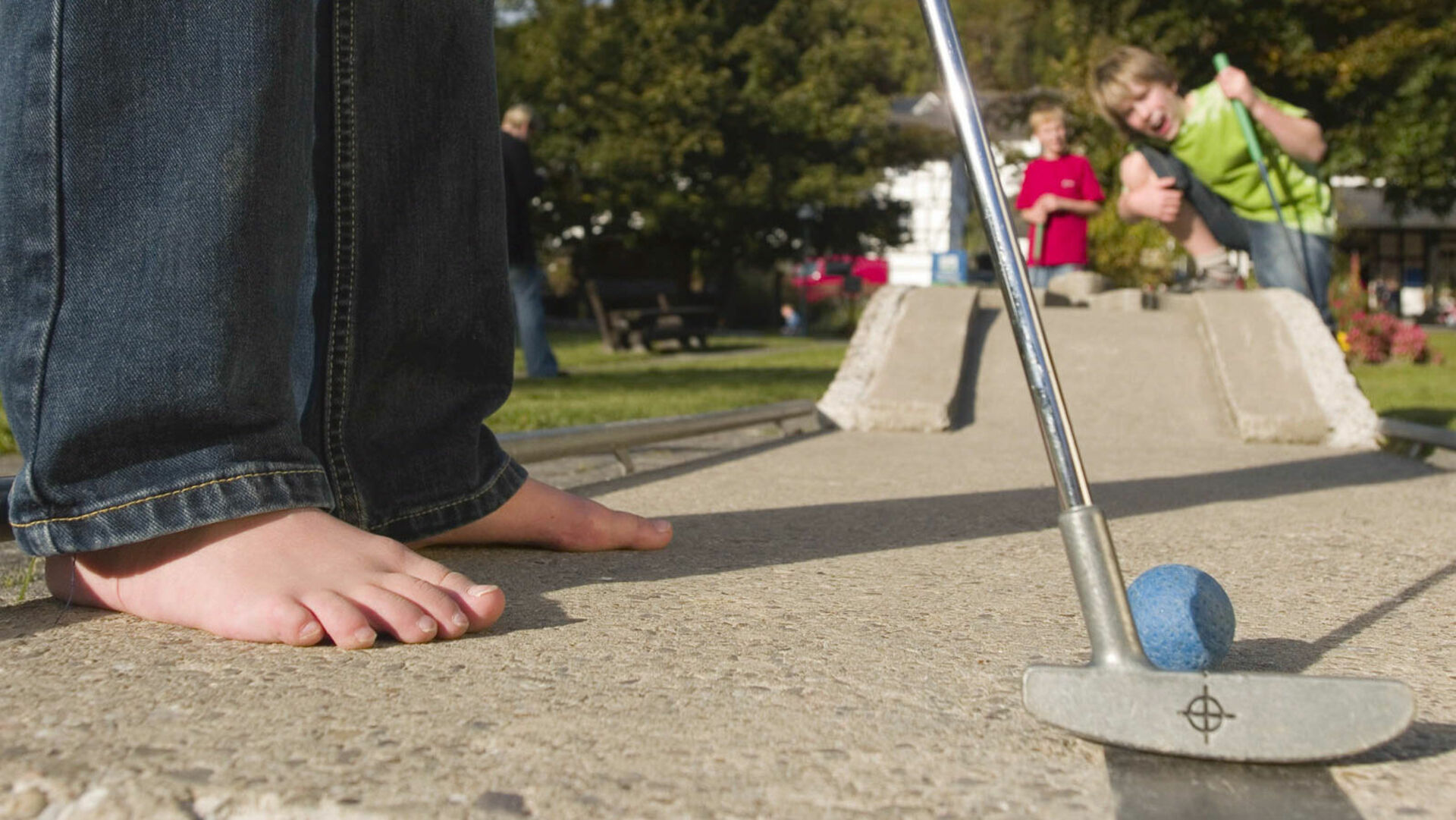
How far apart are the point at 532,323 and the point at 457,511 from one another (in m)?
6.67

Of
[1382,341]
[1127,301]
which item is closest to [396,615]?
[1127,301]

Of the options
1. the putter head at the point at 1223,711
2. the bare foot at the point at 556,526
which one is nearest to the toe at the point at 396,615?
the bare foot at the point at 556,526

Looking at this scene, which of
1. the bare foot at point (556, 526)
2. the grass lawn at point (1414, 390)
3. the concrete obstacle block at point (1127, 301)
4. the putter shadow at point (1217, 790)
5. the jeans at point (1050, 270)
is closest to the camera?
the putter shadow at point (1217, 790)

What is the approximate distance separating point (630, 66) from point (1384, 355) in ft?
50.0

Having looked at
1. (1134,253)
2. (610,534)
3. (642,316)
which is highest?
(610,534)

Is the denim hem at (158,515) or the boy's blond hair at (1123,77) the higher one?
the boy's blond hair at (1123,77)

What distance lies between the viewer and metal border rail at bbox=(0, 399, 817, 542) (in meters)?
2.80

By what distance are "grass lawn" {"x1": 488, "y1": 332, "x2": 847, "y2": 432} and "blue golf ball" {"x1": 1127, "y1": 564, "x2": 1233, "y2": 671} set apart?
125 inches

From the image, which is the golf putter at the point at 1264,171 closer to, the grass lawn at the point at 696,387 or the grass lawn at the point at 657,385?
the grass lawn at the point at 696,387

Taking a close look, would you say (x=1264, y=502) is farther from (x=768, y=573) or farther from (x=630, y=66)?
(x=630, y=66)

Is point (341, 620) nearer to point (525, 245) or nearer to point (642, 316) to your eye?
point (525, 245)

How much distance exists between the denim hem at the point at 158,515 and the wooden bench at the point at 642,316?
1219 cm

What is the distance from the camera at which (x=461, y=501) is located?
1851 millimetres

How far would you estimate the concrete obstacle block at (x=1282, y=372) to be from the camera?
4332mm
